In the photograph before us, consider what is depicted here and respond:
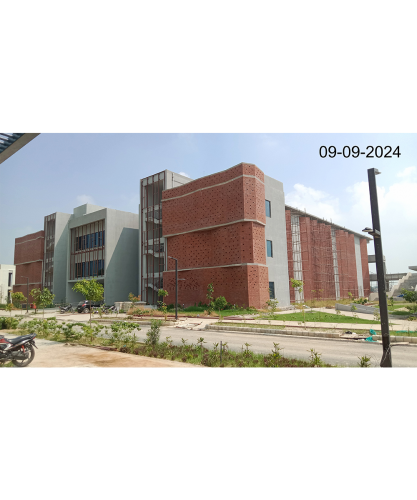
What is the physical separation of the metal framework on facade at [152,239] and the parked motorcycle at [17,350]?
2119 centimetres

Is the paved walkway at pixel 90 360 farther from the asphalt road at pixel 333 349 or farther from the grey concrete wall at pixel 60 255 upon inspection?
the grey concrete wall at pixel 60 255

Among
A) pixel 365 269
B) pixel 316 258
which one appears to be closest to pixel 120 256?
pixel 316 258

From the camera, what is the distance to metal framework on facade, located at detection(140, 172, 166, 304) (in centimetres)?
2783

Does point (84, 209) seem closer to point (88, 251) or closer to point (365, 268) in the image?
point (88, 251)

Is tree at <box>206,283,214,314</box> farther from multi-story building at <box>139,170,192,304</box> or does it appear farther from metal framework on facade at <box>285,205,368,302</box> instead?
metal framework on facade at <box>285,205,368,302</box>

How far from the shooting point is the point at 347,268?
34.1 m

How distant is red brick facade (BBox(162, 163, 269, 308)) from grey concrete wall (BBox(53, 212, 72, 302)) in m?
15.7

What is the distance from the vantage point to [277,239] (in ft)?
81.3

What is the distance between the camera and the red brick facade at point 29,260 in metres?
35.5

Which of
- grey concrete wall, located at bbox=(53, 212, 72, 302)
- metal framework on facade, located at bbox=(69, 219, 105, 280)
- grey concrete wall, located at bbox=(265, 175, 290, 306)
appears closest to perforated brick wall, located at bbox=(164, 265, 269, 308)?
grey concrete wall, located at bbox=(265, 175, 290, 306)

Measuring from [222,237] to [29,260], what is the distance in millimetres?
25547
